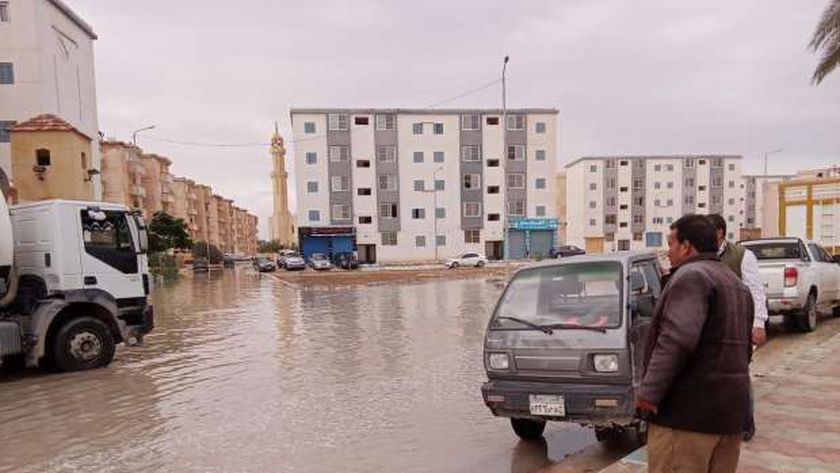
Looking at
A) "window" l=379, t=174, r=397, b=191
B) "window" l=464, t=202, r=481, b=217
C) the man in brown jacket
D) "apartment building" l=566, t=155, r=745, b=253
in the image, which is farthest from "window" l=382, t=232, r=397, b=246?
the man in brown jacket

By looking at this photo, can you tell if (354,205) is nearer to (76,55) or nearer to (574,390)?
(76,55)

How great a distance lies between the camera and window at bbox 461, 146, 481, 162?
5975 centimetres

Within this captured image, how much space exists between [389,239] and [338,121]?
13.0 m

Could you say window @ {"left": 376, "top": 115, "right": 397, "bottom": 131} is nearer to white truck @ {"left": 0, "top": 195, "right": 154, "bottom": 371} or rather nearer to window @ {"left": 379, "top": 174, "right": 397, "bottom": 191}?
window @ {"left": 379, "top": 174, "right": 397, "bottom": 191}

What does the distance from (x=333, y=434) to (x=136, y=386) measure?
14.3 ft

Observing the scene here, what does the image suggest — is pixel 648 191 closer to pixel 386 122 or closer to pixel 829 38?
pixel 386 122

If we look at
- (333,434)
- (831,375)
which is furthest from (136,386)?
(831,375)

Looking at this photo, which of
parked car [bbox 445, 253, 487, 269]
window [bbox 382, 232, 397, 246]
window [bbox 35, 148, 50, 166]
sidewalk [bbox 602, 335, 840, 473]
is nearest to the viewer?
sidewalk [bbox 602, 335, 840, 473]

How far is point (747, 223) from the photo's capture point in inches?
3479

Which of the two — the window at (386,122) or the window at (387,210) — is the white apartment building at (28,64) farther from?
the window at (386,122)

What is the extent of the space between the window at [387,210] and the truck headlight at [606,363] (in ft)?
177

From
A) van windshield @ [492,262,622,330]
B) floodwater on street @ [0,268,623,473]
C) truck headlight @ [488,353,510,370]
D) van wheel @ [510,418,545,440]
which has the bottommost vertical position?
floodwater on street @ [0,268,623,473]

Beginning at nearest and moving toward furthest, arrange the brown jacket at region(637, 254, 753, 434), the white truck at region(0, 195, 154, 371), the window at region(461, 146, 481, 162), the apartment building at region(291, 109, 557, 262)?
the brown jacket at region(637, 254, 753, 434)
the white truck at region(0, 195, 154, 371)
the apartment building at region(291, 109, 557, 262)
the window at region(461, 146, 481, 162)

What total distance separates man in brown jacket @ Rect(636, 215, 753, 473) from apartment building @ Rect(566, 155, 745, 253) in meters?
82.2
